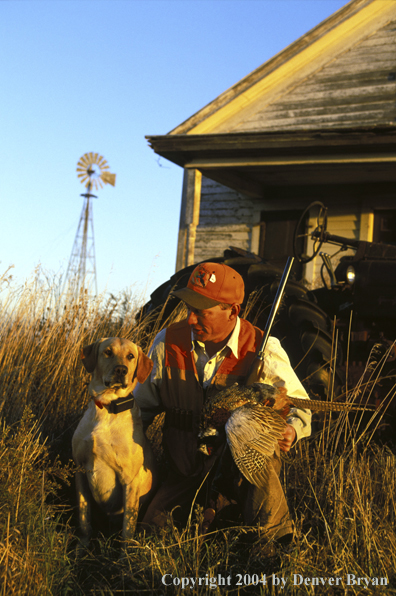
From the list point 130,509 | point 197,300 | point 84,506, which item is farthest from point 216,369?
point 84,506

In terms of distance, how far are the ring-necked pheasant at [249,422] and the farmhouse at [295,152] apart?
21.7 feet

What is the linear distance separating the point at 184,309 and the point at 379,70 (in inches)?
293

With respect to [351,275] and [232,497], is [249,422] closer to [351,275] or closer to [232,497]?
[232,497]

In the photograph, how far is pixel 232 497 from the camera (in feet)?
8.76

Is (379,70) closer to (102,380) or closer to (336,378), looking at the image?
(336,378)

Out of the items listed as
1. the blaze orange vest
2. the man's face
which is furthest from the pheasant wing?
the man's face

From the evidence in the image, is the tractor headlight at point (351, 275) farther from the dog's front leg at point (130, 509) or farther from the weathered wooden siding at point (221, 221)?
the weathered wooden siding at point (221, 221)

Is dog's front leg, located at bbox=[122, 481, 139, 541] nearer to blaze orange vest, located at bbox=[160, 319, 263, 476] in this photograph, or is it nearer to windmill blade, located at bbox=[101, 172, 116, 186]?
blaze orange vest, located at bbox=[160, 319, 263, 476]

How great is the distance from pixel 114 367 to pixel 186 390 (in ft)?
1.35

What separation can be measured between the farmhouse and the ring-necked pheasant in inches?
260

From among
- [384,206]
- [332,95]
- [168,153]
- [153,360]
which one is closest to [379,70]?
[332,95]

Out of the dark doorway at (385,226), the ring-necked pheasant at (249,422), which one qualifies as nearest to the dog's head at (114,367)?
the ring-necked pheasant at (249,422)

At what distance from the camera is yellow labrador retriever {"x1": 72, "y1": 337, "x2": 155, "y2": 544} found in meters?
2.69

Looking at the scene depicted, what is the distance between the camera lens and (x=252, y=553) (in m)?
2.39
